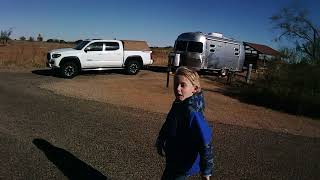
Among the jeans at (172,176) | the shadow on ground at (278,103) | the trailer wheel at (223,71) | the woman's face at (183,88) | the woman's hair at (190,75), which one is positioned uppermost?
the woman's hair at (190,75)

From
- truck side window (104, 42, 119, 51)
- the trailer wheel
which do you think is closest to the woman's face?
truck side window (104, 42, 119, 51)

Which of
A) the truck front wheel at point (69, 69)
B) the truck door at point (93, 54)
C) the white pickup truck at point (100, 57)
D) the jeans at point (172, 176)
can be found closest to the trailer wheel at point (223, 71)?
the white pickup truck at point (100, 57)

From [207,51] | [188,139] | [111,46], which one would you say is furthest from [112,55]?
[188,139]

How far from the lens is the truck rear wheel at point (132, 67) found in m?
24.7

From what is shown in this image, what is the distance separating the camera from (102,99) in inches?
579

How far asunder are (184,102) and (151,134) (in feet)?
18.9

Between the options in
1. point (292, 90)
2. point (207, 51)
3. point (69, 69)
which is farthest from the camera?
Answer: point (207, 51)

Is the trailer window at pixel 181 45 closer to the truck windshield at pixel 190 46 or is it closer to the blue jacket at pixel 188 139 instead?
the truck windshield at pixel 190 46

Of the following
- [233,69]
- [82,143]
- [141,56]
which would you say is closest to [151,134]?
[82,143]

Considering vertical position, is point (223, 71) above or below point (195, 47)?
below

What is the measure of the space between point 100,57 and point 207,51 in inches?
264

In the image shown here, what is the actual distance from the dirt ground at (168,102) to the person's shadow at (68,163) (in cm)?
567

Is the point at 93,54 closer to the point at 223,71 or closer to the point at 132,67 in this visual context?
the point at 132,67

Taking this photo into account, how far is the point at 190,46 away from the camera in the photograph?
2614 cm
